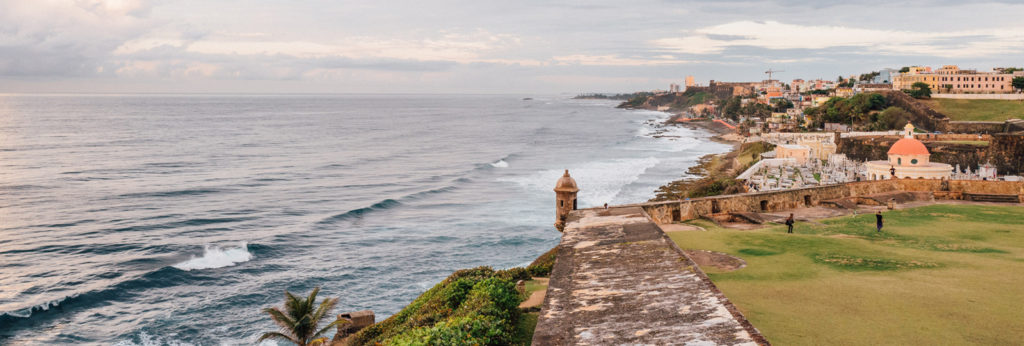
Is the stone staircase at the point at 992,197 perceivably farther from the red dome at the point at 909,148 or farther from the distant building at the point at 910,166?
the red dome at the point at 909,148

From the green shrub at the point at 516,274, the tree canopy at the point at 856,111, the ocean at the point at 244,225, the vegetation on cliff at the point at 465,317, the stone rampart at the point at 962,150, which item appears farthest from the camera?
the tree canopy at the point at 856,111

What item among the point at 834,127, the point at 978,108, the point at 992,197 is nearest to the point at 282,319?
the point at 992,197

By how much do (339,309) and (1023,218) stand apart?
73.0 feet

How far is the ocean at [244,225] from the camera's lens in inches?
969

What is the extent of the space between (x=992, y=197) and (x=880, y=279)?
43.6 ft

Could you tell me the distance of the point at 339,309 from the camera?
2455 centimetres

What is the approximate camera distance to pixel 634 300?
812 cm

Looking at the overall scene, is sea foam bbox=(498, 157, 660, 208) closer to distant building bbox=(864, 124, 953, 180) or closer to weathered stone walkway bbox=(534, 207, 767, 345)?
distant building bbox=(864, 124, 953, 180)

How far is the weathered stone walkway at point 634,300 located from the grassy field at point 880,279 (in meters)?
1.68

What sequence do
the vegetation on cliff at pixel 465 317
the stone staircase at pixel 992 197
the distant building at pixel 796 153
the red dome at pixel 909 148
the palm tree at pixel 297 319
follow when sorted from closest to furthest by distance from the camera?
the vegetation on cliff at pixel 465 317 → the palm tree at pixel 297 319 → the stone staircase at pixel 992 197 → the red dome at pixel 909 148 → the distant building at pixel 796 153

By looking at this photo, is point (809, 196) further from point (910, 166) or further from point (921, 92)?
point (921, 92)

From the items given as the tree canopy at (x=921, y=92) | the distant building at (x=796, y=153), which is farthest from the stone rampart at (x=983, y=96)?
the distant building at (x=796, y=153)

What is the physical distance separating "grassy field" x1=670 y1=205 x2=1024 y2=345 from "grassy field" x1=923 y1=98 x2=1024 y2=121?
73.9 m

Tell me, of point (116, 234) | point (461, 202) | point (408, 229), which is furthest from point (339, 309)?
point (461, 202)
